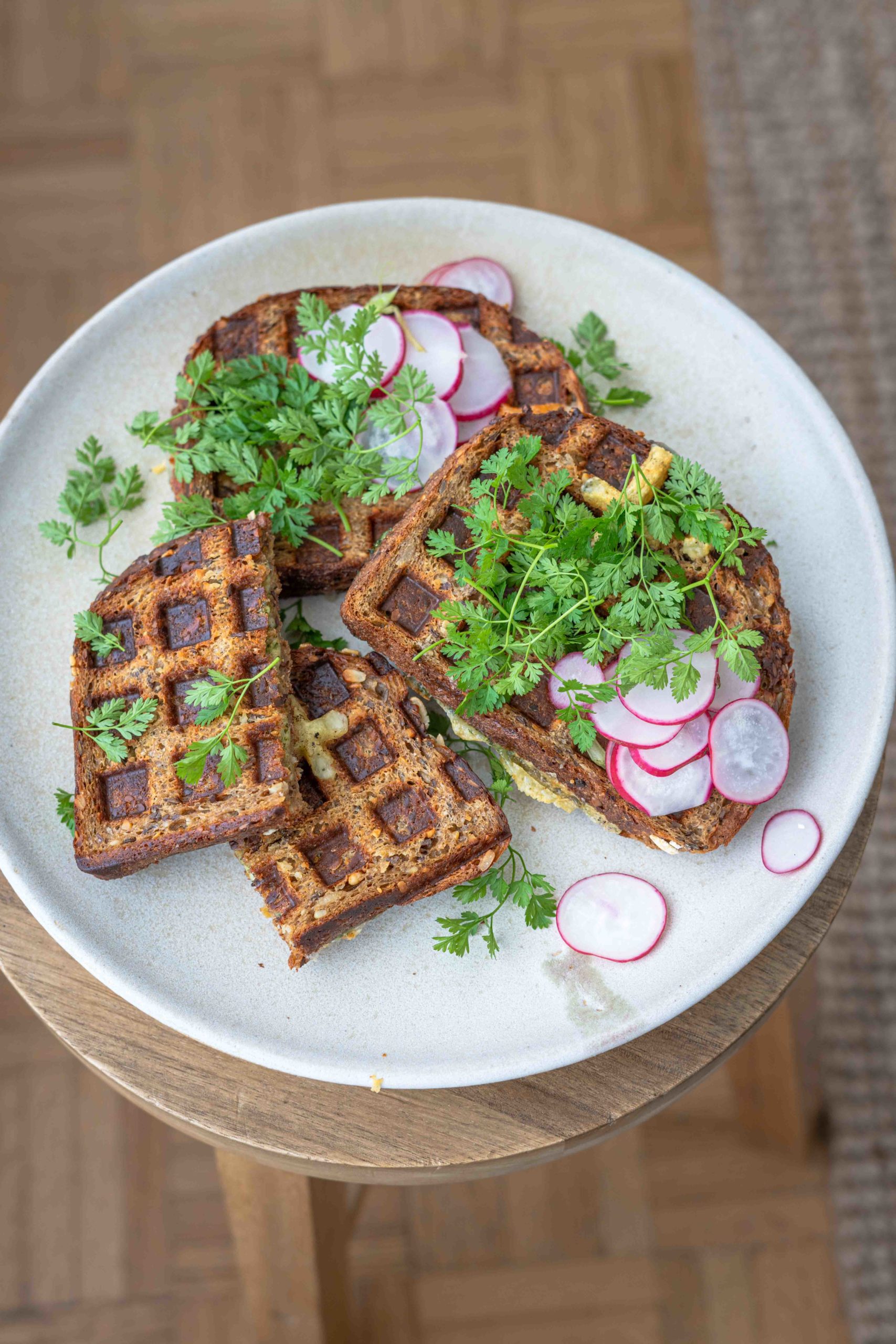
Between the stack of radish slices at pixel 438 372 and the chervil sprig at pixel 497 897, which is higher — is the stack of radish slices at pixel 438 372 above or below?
above

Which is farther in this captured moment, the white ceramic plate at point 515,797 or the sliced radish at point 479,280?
the sliced radish at point 479,280

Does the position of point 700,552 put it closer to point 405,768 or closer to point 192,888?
point 405,768

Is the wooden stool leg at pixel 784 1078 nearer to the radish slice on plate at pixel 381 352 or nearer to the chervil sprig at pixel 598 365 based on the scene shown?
the chervil sprig at pixel 598 365

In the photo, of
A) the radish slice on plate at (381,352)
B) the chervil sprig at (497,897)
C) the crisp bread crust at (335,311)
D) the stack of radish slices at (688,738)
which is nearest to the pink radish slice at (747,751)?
the stack of radish slices at (688,738)

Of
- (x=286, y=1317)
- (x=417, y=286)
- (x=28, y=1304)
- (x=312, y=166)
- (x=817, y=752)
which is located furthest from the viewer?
(x=312, y=166)

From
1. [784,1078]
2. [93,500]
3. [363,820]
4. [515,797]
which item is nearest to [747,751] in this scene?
[515,797]

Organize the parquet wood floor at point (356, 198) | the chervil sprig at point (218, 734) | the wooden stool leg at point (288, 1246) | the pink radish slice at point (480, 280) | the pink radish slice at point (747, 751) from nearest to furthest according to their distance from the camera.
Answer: the chervil sprig at point (218, 734) < the pink radish slice at point (747, 751) < the wooden stool leg at point (288, 1246) < the pink radish slice at point (480, 280) < the parquet wood floor at point (356, 198)

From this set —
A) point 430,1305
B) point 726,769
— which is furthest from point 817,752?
point 430,1305
